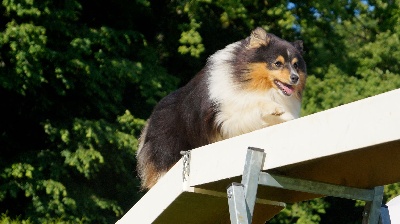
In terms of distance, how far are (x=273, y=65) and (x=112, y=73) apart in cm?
716

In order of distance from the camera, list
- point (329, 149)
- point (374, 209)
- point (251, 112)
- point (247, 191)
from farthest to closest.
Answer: point (251, 112)
point (374, 209)
point (247, 191)
point (329, 149)

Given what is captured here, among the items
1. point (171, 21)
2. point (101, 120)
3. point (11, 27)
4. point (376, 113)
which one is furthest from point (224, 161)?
point (171, 21)

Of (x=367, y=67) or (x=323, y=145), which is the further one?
(x=367, y=67)

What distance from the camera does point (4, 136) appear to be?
505 inches

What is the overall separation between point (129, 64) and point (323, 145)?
10474 millimetres

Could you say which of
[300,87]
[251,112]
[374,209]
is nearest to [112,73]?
[300,87]

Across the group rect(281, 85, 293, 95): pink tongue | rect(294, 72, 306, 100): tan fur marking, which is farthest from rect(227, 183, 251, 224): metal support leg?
rect(294, 72, 306, 100): tan fur marking

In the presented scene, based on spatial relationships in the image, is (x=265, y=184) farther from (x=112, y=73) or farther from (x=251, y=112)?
(x=112, y=73)

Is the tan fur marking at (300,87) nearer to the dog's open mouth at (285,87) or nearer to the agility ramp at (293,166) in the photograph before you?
the dog's open mouth at (285,87)

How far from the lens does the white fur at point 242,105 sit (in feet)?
17.9

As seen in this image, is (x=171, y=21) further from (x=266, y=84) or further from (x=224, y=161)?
(x=224, y=161)

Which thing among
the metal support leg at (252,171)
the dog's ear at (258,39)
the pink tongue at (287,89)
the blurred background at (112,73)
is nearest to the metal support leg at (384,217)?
the metal support leg at (252,171)

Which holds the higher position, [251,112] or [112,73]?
[112,73]

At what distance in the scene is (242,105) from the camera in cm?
564
